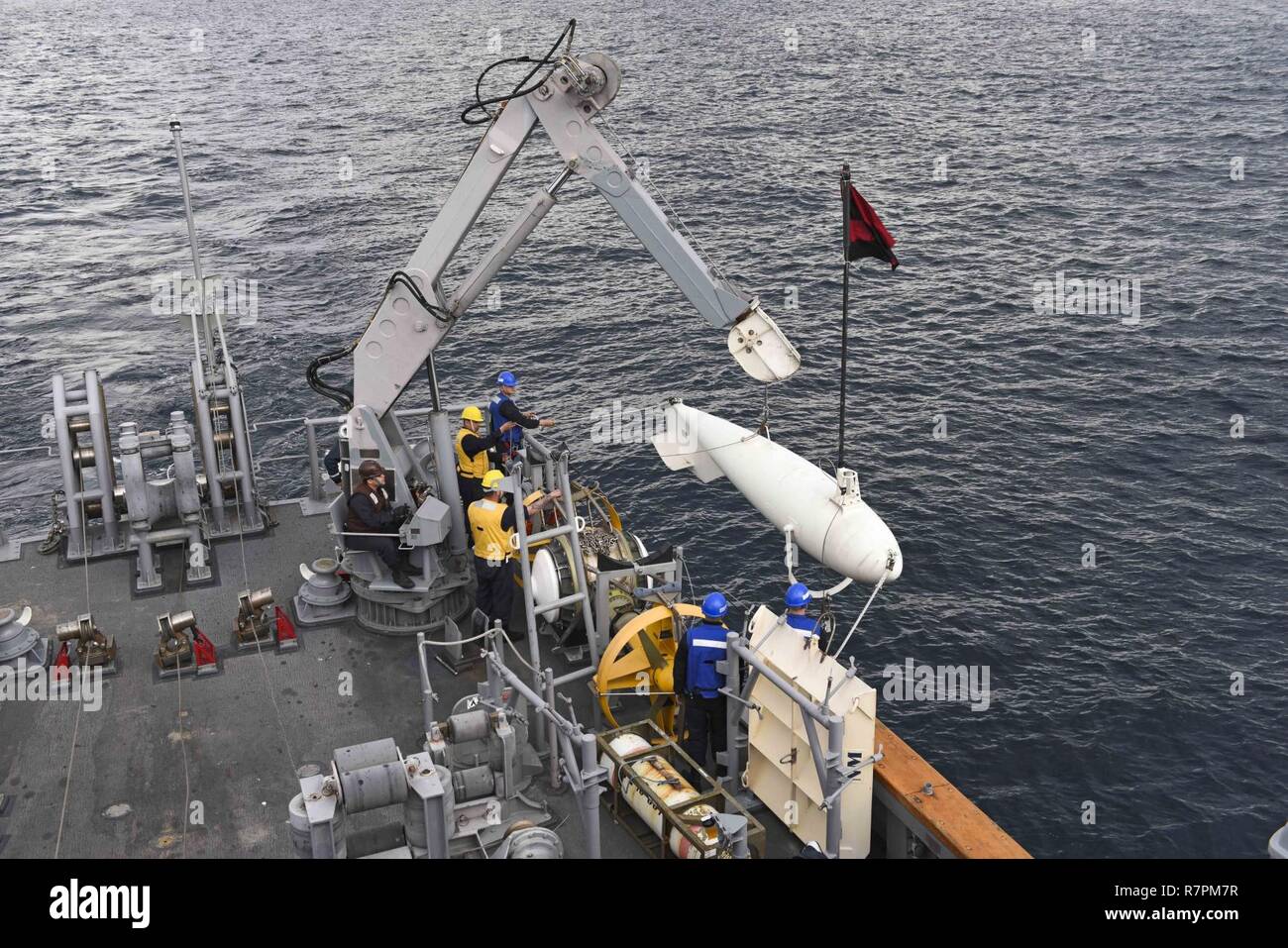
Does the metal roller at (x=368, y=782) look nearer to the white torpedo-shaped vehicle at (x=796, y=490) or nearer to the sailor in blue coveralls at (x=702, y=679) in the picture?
the sailor in blue coveralls at (x=702, y=679)

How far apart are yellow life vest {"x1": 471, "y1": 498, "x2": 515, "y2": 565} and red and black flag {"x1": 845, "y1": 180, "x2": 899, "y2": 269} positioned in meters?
5.10

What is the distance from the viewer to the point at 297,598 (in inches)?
666

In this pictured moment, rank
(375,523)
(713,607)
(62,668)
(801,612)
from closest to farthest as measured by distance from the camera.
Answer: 1. (801,612)
2. (713,607)
3. (62,668)
4. (375,523)

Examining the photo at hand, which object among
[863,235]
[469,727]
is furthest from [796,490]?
[469,727]

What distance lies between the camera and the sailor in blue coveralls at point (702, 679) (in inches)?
516

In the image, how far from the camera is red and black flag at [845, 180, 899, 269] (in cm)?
1441

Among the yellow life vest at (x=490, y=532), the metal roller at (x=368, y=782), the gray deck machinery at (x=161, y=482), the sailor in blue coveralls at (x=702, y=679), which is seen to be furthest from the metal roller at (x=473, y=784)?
the gray deck machinery at (x=161, y=482)

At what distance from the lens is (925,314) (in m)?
38.3

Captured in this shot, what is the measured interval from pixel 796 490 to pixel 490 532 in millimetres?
3779

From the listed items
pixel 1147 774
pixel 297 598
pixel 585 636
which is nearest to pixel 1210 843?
pixel 1147 774

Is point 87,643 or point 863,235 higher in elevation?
point 863,235

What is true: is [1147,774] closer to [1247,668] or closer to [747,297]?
[1247,668]

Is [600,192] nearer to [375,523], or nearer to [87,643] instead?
[375,523]

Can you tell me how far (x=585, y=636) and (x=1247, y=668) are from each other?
1295cm
